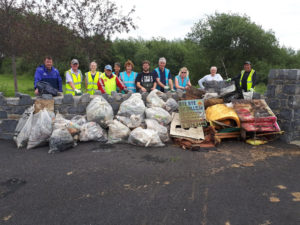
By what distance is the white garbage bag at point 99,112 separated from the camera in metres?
4.70

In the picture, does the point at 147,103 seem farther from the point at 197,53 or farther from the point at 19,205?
the point at 197,53

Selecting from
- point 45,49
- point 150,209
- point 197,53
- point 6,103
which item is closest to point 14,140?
point 6,103

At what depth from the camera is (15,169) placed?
341 centimetres

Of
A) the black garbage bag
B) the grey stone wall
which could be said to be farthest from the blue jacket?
the grey stone wall

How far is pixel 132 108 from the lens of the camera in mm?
4871

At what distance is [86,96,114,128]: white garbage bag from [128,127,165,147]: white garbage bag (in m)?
0.69

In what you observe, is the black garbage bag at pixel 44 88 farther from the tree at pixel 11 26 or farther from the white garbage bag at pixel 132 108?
the tree at pixel 11 26

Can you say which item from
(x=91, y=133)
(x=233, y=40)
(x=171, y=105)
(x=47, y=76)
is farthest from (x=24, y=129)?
(x=233, y=40)

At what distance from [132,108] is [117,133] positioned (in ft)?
2.15

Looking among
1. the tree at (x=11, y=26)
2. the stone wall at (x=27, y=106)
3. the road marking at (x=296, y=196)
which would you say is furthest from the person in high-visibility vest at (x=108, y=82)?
the tree at (x=11, y=26)

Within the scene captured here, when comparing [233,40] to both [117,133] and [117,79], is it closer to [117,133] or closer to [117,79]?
[117,79]

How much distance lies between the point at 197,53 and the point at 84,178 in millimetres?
16821

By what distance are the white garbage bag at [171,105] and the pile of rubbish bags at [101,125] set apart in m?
0.02

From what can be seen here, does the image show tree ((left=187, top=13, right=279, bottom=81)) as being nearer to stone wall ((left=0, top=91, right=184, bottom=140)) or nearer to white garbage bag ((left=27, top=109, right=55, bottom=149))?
stone wall ((left=0, top=91, right=184, bottom=140))
